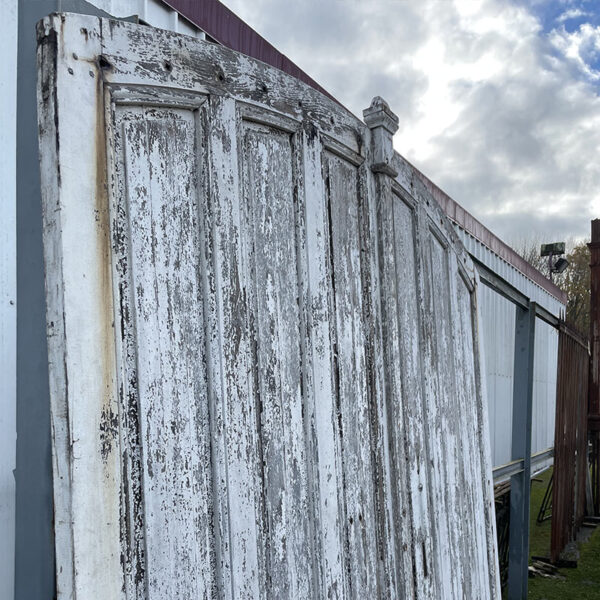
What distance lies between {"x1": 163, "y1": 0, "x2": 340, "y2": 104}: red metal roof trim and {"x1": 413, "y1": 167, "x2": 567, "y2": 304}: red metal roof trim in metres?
1.25

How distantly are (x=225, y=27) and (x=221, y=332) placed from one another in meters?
2.10

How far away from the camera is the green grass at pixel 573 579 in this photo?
5.09m

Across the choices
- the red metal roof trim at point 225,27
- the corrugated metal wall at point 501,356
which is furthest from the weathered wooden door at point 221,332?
the corrugated metal wall at point 501,356

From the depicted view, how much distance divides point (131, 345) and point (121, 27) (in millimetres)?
657

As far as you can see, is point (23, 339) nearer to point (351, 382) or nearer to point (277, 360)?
point (277, 360)

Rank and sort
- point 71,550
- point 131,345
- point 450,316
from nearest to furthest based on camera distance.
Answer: point 71,550
point 131,345
point 450,316

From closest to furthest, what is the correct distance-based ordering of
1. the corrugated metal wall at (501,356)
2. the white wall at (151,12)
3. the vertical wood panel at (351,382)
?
the vertical wood panel at (351,382) → the white wall at (151,12) → the corrugated metal wall at (501,356)

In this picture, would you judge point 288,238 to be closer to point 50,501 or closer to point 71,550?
point 71,550

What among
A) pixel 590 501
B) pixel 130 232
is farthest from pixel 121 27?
pixel 590 501

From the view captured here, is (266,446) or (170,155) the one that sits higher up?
(170,155)

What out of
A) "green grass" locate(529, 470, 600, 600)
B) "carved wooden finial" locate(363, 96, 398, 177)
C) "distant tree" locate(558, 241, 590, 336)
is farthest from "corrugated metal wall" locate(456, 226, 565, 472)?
"distant tree" locate(558, 241, 590, 336)

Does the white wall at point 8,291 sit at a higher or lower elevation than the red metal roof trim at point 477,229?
lower

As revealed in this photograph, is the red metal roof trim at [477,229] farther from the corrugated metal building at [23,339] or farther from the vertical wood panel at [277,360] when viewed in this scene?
the corrugated metal building at [23,339]

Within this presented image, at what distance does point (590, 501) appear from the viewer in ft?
26.0
